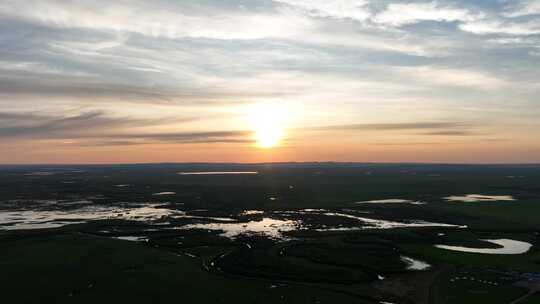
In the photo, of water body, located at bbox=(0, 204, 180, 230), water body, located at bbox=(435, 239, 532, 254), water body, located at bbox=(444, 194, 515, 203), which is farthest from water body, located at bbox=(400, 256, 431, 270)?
water body, located at bbox=(444, 194, 515, 203)

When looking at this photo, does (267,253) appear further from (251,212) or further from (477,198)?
(477,198)

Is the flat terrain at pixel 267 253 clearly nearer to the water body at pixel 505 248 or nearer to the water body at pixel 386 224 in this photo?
the water body at pixel 386 224

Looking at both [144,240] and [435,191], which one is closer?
[144,240]

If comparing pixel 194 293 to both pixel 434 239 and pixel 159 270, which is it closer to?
pixel 159 270

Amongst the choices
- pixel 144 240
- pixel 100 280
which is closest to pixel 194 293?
pixel 100 280

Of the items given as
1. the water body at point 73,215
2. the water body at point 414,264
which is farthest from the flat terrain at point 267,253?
the water body at point 73,215

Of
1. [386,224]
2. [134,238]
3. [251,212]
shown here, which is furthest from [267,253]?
[251,212]
